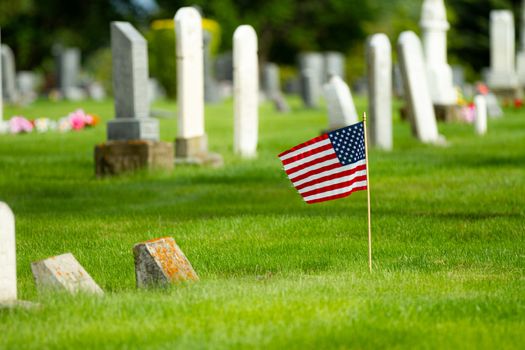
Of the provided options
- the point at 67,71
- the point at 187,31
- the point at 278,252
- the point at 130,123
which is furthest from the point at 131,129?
the point at 67,71

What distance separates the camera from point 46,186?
608 inches

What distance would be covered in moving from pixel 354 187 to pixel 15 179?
322 inches

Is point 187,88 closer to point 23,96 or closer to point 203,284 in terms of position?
point 203,284

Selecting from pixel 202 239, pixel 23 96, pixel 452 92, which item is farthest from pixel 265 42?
pixel 202 239

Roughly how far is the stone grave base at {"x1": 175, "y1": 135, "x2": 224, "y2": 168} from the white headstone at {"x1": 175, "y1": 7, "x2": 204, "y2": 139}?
0.10 metres

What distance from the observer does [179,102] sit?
17703mm

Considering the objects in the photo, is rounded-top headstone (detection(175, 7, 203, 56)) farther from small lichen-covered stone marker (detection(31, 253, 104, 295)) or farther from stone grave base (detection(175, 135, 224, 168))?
small lichen-covered stone marker (detection(31, 253, 104, 295))

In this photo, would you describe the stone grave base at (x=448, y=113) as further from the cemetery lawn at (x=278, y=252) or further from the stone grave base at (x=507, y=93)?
the stone grave base at (x=507, y=93)

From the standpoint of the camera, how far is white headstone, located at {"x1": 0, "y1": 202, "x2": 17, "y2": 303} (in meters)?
7.25

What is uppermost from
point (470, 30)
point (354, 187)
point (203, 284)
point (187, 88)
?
point (470, 30)

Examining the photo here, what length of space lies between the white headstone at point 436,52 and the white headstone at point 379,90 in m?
7.23

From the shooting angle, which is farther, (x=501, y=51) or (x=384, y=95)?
(x=501, y=51)

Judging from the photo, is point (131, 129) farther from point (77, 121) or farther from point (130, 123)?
point (77, 121)

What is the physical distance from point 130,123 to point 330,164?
7682mm
